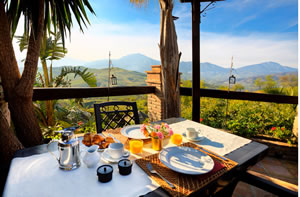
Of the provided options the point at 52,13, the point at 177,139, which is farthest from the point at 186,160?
the point at 52,13

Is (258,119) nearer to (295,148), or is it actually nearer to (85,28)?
(295,148)

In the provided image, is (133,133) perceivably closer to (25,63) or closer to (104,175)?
(104,175)

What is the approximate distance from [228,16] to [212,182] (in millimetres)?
8973

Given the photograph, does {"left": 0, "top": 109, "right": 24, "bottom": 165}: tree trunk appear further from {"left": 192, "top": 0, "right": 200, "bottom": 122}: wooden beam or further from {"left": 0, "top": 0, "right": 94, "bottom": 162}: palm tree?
{"left": 192, "top": 0, "right": 200, "bottom": 122}: wooden beam

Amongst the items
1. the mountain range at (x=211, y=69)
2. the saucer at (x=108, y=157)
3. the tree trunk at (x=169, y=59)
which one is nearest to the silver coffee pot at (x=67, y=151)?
the saucer at (x=108, y=157)

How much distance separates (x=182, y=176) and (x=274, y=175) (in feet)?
5.82

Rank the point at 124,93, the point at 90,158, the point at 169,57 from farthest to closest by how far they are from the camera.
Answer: the point at 124,93 < the point at 169,57 < the point at 90,158

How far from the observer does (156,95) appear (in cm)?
263

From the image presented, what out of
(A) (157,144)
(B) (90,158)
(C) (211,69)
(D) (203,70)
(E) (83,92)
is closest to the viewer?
(B) (90,158)

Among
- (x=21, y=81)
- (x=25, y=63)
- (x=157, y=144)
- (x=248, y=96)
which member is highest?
(x=25, y=63)

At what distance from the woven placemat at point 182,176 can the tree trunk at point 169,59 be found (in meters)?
1.47

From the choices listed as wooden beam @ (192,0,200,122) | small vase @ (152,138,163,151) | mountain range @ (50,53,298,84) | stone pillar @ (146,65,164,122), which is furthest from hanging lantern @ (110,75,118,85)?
small vase @ (152,138,163,151)

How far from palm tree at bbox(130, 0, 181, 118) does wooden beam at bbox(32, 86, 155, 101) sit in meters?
0.44

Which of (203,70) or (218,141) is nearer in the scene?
(218,141)
